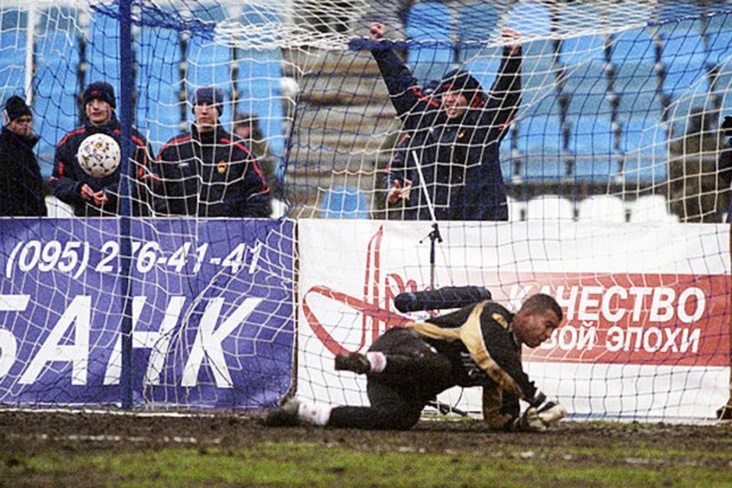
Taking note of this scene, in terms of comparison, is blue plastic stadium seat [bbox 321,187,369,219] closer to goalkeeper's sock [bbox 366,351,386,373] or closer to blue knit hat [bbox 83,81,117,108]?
blue knit hat [bbox 83,81,117,108]

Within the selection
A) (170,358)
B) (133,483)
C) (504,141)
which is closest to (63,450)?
(133,483)

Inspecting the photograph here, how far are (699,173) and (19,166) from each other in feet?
19.4

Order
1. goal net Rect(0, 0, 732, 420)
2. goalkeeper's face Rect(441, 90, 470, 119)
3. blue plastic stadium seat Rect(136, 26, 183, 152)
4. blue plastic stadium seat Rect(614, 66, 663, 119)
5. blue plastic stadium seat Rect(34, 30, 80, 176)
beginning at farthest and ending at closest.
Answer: blue plastic stadium seat Rect(614, 66, 663, 119) < blue plastic stadium seat Rect(34, 30, 80, 176) < blue plastic stadium seat Rect(136, 26, 183, 152) < goalkeeper's face Rect(441, 90, 470, 119) < goal net Rect(0, 0, 732, 420)

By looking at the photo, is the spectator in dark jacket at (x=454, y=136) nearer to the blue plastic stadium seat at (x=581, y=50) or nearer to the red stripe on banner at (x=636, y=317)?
the blue plastic stadium seat at (x=581, y=50)

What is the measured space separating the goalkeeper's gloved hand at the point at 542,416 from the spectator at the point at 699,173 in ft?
11.8

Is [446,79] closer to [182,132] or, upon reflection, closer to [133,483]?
[182,132]

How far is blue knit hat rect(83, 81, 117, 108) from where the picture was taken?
11430 mm

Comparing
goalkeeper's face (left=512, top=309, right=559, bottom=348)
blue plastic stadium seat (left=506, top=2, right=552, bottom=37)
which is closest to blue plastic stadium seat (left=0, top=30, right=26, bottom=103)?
blue plastic stadium seat (left=506, top=2, right=552, bottom=37)

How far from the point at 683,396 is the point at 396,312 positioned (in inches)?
92.5

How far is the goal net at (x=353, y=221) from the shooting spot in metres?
10.9

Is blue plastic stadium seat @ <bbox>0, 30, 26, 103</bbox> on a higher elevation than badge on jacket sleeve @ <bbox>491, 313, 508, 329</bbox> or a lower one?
higher

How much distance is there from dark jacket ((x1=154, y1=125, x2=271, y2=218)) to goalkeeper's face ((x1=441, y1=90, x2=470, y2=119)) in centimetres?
169

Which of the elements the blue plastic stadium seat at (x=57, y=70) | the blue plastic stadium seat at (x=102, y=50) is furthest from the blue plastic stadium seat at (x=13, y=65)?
the blue plastic stadium seat at (x=102, y=50)

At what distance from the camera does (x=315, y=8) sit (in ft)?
37.7
